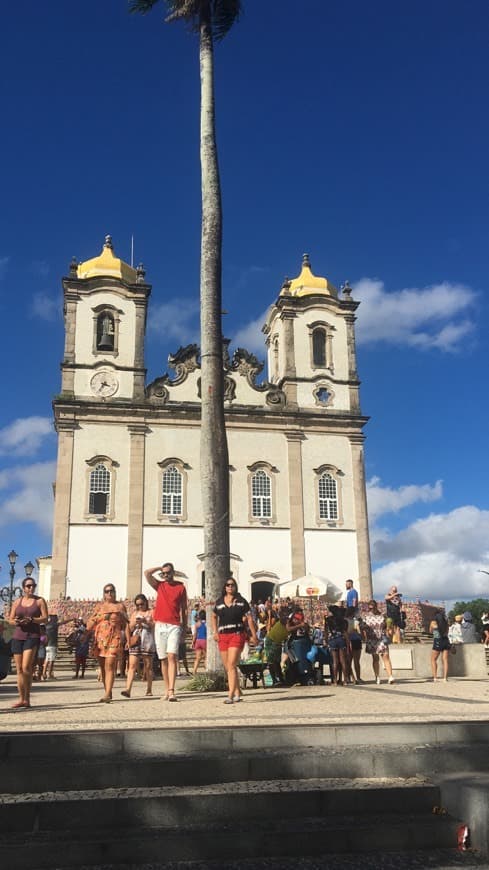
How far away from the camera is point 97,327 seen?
119 feet

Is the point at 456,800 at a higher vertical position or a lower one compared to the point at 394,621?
lower

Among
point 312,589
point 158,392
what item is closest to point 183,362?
point 158,392

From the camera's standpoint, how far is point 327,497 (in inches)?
1410

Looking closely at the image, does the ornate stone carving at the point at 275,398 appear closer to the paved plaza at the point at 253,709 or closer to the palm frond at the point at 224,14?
the palm frond at the point at 224,14

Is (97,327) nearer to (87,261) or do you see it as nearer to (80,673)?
(87,261)

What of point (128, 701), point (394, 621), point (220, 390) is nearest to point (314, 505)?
point (394, 621)

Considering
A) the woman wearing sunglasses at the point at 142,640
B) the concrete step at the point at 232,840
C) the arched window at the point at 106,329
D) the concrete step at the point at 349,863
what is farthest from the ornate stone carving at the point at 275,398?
the concrete step at the point at 349,863

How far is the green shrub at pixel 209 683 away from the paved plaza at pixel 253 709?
0.19 metres

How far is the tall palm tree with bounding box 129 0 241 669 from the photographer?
40.8 ft

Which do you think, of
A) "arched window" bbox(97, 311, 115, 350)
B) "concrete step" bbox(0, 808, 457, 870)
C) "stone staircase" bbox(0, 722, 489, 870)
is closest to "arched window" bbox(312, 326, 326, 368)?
"arched window" bbox(97, 311, 115, 350)

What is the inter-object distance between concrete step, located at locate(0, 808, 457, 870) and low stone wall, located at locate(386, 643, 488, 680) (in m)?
13.1

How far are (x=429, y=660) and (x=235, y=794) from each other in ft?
44.5

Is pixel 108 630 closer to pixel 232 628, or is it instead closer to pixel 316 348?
pixel 232 628

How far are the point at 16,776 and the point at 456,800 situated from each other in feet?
9.54
